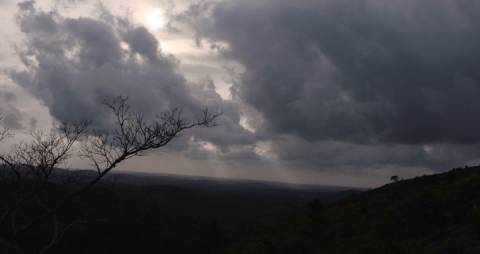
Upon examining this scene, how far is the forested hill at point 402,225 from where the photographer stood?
19.2 meters

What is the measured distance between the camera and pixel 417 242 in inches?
800

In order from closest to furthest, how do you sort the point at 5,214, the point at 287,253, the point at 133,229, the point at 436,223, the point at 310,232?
1. the point at 5,214
2. the point at 436,223
3. the point at 287,253
4. the point at 310,232
5. the point at 133,229

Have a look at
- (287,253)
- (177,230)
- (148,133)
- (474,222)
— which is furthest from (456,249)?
(177,230)

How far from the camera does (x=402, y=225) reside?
24.2 m

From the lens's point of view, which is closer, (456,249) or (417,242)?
(456,249)

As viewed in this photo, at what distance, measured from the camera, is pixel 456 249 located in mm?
16594

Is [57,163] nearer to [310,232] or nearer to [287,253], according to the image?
[287,253]

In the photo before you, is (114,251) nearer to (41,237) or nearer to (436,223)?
(41,237)

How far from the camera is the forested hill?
19.2 m

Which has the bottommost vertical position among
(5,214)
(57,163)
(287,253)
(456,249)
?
(287,253)

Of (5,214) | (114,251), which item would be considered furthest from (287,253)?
(114,251)

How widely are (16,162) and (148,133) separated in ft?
14.4

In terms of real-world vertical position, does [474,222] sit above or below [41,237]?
above

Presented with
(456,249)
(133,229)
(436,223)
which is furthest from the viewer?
(133,229)
